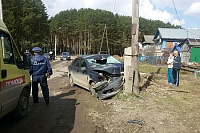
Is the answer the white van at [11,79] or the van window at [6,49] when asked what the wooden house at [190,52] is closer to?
the white van at [11,79]

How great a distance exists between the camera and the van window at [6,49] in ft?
11.7

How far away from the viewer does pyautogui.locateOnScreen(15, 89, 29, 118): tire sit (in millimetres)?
4359

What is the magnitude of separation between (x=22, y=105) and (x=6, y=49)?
161 cm

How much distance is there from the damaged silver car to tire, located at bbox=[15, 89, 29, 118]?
2.21m

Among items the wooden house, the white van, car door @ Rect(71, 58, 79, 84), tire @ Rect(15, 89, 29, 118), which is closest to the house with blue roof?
the wooden house

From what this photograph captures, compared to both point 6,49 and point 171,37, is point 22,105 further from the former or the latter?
point 171,37

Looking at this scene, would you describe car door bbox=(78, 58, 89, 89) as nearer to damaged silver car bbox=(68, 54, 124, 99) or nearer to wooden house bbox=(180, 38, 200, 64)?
damaged silver car bbox=(68, 54, 124, 99)

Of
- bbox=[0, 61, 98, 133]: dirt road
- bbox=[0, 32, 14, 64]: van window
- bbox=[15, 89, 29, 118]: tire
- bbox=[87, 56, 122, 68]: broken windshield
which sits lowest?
bbox=[0, 61, 98, 133]: dirt road

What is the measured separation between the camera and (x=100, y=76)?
20.7 ft

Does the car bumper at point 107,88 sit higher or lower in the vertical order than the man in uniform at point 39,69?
lower

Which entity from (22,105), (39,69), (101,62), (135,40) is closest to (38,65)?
(39,69)

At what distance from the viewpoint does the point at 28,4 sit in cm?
3616

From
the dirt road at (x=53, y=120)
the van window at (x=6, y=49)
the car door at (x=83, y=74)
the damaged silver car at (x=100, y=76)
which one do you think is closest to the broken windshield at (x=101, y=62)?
the damaged silver car at (x=100, y=76)

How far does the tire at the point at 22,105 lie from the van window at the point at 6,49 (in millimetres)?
1054
